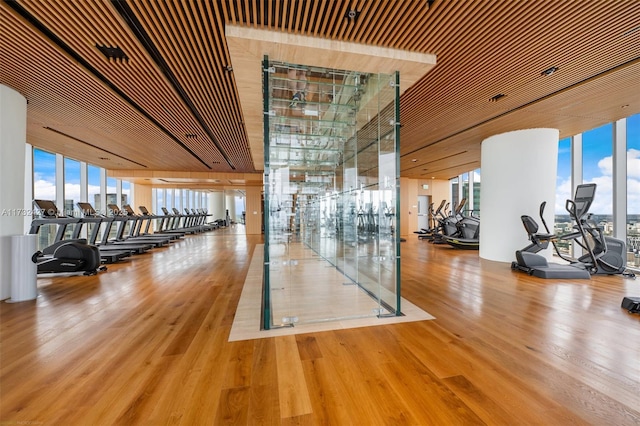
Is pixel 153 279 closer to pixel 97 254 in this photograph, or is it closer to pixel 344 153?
pixel 97 254

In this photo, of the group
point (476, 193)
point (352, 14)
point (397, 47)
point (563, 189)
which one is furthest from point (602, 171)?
point (352, 14)

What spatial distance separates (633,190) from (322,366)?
758cm

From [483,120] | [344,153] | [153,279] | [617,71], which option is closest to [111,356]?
[153,279]

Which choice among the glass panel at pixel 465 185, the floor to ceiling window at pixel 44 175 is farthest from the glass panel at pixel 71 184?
the glass panel at pixel 465 185

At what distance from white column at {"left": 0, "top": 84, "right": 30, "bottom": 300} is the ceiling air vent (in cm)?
189

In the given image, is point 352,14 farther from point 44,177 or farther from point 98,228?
point 44,177

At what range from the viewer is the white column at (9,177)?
12.7 feet

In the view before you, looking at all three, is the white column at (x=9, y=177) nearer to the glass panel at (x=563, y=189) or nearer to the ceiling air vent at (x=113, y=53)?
the ceiling air vent at (x=113, y=53)

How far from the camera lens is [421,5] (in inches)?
105

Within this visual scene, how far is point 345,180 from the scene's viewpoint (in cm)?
554

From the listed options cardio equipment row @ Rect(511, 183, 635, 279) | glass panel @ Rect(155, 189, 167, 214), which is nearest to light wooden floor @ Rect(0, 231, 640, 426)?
cardio equipment row @ Rect(511, 183, 635, 279)

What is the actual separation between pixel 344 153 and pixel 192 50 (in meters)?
2.89

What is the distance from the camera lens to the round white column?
21.7 feet

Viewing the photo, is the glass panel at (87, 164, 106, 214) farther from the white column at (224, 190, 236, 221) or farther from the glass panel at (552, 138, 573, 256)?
the white column at (224, 190, 236, 221)
